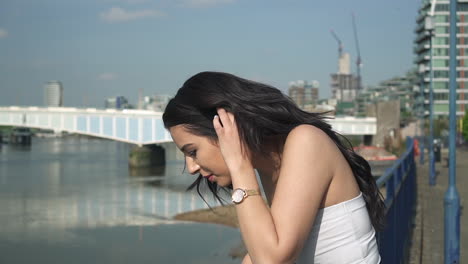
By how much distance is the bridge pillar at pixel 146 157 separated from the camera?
41.1 meters

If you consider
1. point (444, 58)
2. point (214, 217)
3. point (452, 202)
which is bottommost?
point (214, 217)

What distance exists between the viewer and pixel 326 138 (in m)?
1.45

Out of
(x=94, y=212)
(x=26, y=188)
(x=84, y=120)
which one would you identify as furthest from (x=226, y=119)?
(x=84, y=120)

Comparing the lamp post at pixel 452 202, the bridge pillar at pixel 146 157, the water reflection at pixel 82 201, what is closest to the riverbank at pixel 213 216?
the water reflection at pixel 82 201

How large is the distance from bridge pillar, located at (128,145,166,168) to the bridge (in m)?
1.68

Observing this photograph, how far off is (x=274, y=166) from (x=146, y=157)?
40.4 metres

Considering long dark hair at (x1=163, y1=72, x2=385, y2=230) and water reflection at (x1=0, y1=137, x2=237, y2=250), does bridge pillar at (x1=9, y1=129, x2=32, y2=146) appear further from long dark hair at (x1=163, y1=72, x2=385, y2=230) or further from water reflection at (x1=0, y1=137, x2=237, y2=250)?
long dark hair at (x1=163, y1=72, x2=385, y2=230)

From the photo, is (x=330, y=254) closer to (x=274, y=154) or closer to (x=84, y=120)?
(x=274, y=154)

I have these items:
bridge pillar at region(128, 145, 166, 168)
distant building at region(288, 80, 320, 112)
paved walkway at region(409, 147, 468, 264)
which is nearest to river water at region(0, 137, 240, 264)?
paved walkway at region(409, 147, 468, 264)

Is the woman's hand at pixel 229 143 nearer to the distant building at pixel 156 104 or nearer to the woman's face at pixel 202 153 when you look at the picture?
the woman's face at pixel 202 153

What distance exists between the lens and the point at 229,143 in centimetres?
146

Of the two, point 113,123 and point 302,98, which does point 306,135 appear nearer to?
point 302,98

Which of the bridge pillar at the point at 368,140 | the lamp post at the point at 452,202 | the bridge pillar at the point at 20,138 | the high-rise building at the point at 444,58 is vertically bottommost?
the bridge pillar at the point at 20,138

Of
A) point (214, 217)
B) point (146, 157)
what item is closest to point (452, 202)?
point (214, 217)
